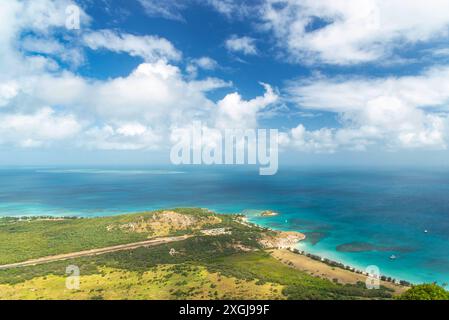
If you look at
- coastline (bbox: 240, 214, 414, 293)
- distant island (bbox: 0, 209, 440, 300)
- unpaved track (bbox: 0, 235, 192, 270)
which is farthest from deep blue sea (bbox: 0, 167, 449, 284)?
unpaved track (bbox: 0, 235, 192, 270)

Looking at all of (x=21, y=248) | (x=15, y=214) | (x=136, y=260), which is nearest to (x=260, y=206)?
(x=136, y=260)

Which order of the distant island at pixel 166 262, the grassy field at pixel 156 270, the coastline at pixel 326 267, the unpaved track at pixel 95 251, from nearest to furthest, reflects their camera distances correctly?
the grassy field at pixel 156 270 → the distant island at pixel 166 262 → the coastline at pixel 326 267 → the unpaved track at pixel 95 251

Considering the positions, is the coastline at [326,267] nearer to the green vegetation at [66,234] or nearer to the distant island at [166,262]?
the distant island at [166,262]

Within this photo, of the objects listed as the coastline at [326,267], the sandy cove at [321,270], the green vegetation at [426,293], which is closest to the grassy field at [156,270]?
the sandy cove at [321,270]

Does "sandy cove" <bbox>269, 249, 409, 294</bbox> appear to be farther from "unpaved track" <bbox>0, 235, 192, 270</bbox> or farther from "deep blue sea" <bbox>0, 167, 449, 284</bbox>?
"unpaved track" <bbox>0, 235, 192, 270</bbox>
